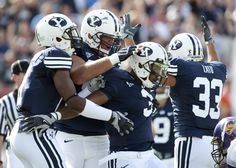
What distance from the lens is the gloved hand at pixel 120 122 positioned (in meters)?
8.02

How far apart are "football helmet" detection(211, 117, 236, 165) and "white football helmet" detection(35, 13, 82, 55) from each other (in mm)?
1871

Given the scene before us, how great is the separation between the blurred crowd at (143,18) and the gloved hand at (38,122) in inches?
303

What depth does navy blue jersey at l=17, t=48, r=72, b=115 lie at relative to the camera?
7941mm

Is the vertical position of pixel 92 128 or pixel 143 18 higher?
pixel 92 128

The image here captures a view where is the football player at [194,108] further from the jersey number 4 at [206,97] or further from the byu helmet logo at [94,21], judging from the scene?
the byu helmet logo at [94,21]

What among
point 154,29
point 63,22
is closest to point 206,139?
point 63,22

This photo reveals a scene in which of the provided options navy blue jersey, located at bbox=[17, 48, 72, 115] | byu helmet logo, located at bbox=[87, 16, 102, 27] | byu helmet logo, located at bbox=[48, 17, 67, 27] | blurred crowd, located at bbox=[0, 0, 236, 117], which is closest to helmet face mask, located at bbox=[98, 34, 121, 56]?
byu helmet logo, located at bbox=[87, 16, 102, 27]

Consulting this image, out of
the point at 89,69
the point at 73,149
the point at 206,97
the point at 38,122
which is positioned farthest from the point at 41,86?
the point at 206,97

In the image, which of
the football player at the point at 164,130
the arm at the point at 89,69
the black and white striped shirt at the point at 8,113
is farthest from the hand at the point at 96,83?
the football player at the point at 164,130

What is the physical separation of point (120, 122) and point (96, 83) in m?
0.55

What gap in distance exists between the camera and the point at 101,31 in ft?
28.3

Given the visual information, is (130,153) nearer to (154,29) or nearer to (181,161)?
(181,161)

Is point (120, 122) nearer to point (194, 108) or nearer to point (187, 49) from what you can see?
point (194, 108)

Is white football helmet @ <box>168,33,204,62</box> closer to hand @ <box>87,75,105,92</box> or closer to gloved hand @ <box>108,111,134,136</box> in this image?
hand @ <box>87,75,105,92</box>
